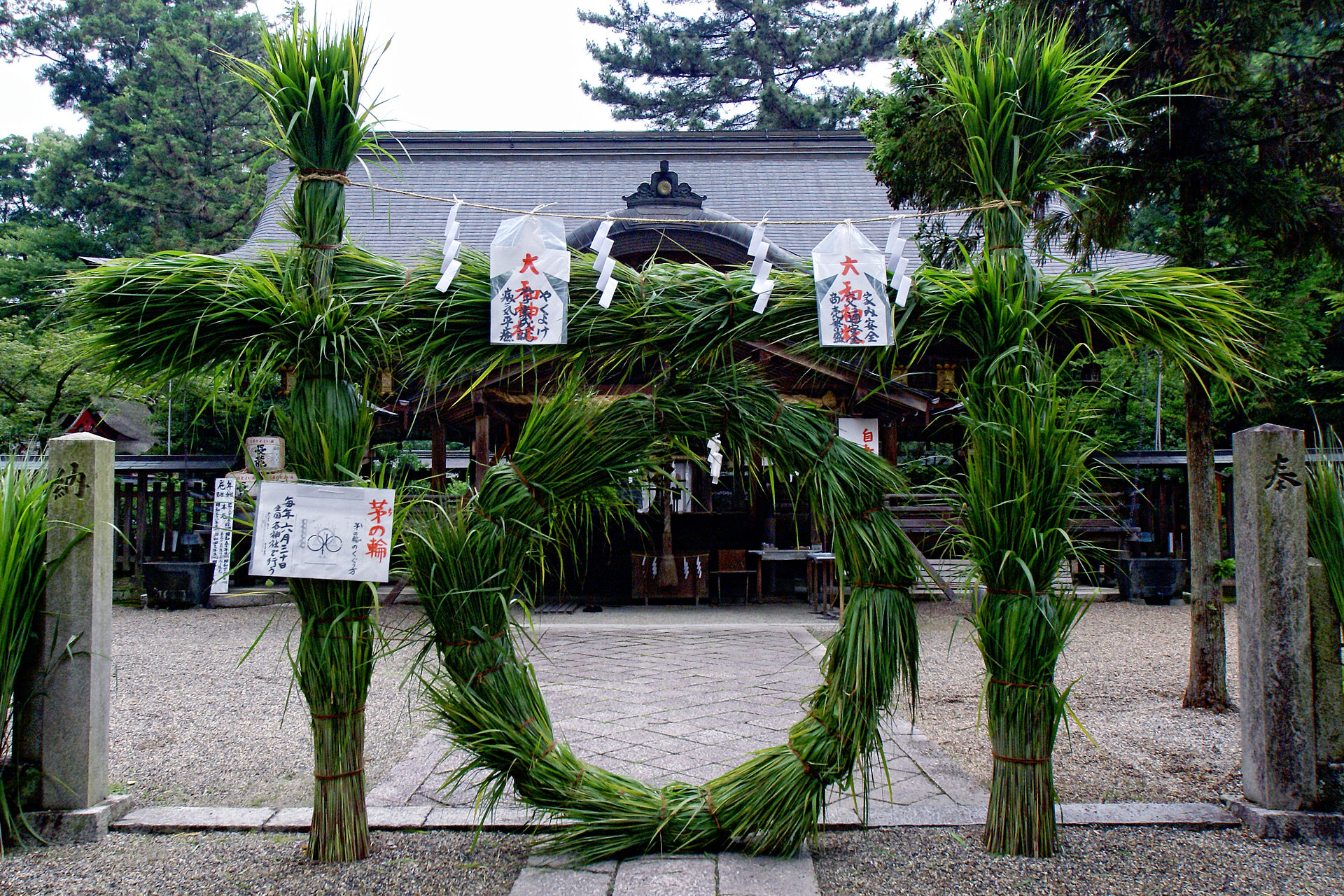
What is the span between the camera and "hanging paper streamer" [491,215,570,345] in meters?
2.83

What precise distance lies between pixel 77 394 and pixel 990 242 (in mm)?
11853

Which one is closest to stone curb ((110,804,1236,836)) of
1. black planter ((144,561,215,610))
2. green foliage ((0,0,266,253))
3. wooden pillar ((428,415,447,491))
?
wooden pillar ((428,415,447,491))

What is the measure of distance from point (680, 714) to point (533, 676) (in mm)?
2130

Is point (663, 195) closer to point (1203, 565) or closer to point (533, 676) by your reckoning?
point (1203, 565)

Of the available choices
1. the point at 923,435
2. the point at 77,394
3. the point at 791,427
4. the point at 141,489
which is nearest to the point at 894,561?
the point at 791,427

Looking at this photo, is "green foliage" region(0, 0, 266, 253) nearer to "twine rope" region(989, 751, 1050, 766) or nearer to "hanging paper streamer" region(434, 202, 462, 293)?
"hanging paper streamer" region(434, 202, 462, 293)

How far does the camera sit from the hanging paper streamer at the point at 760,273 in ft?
9.29

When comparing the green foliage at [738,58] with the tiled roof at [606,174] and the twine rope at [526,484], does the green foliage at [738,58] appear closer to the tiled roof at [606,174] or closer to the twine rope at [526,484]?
the tiled roof at [606,174]

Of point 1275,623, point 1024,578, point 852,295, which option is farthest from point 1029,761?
point 852,295

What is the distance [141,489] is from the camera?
10492mm

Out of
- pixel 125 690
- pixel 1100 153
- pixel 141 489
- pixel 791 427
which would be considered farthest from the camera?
pixel 141 489

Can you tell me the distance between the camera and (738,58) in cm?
2234

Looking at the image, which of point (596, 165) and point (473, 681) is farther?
point (596, 165)

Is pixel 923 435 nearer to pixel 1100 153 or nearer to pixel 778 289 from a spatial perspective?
pixel 1100 153
